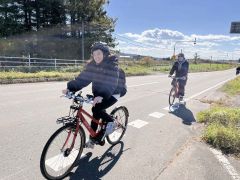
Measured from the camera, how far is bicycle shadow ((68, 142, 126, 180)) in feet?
13.1

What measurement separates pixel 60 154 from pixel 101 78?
1.35 meters

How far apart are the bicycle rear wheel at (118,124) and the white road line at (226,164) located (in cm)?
188

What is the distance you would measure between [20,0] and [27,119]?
1392 inches

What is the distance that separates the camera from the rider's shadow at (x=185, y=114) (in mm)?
7945

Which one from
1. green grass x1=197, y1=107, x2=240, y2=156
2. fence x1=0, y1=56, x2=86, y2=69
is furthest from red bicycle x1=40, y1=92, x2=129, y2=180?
fence x1=0, y1=56, x2=86, y2=69

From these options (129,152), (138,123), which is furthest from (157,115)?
(129,152)

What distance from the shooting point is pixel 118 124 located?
18.3 ft

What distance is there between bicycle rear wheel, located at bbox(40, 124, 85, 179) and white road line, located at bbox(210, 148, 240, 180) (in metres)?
2.45

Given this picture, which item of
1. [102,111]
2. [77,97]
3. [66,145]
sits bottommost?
[66,145]

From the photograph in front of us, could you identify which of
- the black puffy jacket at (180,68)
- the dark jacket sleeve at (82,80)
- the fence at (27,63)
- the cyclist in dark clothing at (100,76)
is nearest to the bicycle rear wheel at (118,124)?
the cyclist in dark clothing at (100,76)

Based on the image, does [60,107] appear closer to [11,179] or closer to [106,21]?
[11,179]

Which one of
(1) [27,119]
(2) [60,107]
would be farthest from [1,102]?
(1) [27,119]

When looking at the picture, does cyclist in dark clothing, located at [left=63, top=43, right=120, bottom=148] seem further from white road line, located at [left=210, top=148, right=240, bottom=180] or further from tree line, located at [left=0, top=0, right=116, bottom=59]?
tree line, located at [left=0, top=0, right=116, bottom=59]

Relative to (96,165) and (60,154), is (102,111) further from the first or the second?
(60,154)
